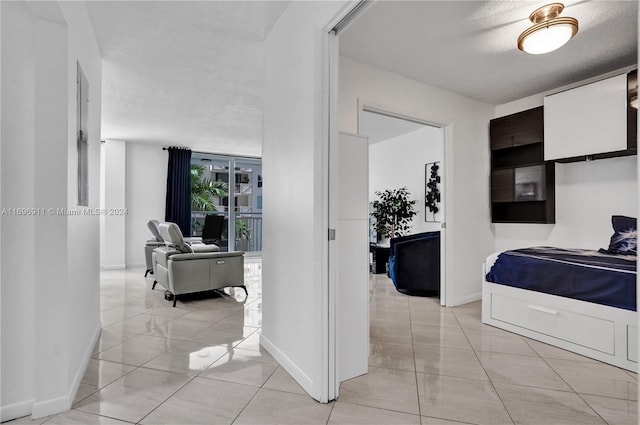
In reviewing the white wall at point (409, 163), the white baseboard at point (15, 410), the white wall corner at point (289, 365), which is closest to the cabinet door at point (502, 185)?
the white wall at point (409, 163)

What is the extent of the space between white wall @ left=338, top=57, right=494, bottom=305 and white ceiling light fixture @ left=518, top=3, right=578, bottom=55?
3.94ft

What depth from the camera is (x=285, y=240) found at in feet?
7.56

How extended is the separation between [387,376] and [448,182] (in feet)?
7.89

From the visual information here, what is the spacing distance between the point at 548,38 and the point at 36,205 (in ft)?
10.8

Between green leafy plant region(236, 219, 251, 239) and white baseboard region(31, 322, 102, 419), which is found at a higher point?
green leafy plant region(236, 219, 251, 239)

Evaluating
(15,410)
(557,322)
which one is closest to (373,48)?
(557,322)

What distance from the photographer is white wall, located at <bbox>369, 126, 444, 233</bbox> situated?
5.46 m

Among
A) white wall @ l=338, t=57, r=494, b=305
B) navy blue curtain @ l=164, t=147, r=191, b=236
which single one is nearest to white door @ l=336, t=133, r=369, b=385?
white wall @ l=338, t=57, r=494, b=305

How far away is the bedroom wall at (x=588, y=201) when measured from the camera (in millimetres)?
3207

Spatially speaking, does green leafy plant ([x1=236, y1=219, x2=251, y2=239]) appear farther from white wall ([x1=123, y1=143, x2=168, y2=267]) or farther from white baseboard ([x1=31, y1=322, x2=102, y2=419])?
white baseboard ([x1=31, y1=322, x2=102, y2=419])

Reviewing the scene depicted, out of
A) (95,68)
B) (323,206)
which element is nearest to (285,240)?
(323,206)

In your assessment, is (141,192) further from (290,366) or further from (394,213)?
(290,366)

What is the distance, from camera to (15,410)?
167cm

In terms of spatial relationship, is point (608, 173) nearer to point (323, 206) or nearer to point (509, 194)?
point (509, 194)
